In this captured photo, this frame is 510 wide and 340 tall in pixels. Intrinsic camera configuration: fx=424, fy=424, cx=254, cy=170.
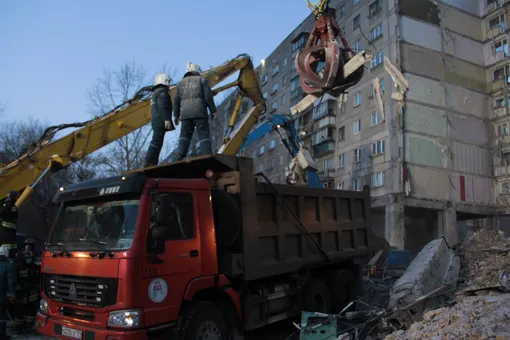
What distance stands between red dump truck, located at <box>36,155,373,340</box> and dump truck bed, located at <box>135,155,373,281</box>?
2cm

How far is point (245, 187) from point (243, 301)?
63.0 inches

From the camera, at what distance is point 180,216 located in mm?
5371

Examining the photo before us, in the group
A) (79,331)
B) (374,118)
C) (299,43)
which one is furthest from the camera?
(299,43)

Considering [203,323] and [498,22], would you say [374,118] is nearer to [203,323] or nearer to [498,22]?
[498,22]

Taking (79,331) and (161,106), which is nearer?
(79,331)

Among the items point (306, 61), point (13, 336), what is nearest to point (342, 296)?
point (306, 61)

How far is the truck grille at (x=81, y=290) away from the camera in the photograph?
473cm

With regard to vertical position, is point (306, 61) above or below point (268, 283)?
above

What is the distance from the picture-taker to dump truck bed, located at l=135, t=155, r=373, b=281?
587 cm

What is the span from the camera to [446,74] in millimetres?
29594

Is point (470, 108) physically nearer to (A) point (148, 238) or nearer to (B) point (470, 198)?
(B) point (470, 198)

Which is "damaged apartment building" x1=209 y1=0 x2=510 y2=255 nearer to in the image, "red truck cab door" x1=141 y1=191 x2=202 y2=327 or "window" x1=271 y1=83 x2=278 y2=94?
"window" x1=271 y1=83 x2=278 y2=94

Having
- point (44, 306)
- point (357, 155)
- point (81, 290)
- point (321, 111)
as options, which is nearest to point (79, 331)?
point (81, 290)

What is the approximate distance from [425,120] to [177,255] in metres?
26.0
